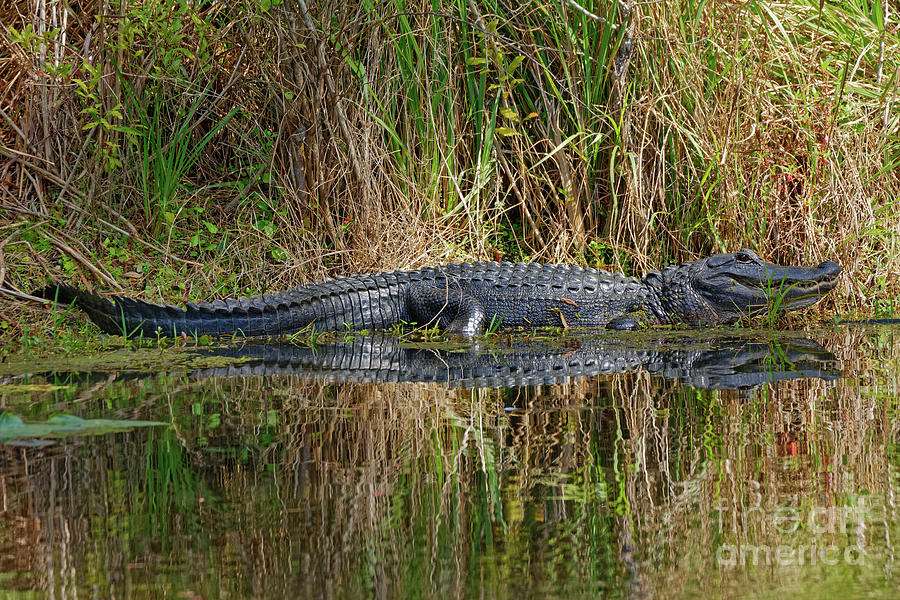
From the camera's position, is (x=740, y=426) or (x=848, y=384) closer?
(x=740, y=426)

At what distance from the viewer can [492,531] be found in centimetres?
156

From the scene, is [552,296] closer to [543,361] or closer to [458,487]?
[543,361]

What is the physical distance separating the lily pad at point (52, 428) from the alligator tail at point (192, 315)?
2.00 metres

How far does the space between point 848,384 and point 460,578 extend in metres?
2.19

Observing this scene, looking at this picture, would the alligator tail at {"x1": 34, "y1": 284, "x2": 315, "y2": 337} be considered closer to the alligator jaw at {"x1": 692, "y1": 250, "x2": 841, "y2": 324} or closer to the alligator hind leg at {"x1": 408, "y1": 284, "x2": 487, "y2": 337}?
the alligator hind leg at {"x1": 408, "y1": 284, "x2": 487, "y2": 337}

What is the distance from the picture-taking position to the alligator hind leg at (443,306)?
5191mm

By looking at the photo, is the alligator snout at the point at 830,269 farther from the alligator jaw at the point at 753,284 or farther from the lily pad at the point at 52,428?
the lily pad at the point at 52,428

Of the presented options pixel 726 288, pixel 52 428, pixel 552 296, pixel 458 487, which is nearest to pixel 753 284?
pixel 726 288

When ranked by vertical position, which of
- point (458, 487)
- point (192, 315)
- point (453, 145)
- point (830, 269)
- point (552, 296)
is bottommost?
point (458, 487)

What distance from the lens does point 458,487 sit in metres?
1.83

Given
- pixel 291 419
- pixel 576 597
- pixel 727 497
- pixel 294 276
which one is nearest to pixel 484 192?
pixel 294 276

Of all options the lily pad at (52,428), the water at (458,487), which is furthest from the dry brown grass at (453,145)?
the lily pad at (52,428)

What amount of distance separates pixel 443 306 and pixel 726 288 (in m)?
1.80

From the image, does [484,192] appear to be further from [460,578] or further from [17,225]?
[460,578]
